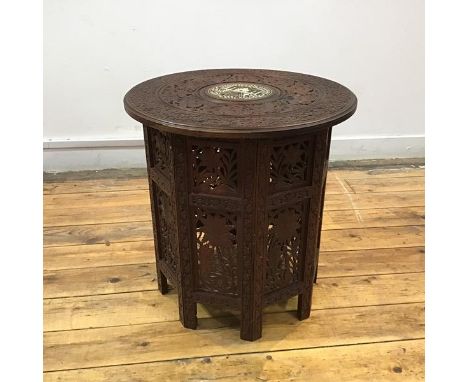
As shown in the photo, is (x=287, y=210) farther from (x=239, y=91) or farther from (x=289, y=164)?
(x=239, y=91)

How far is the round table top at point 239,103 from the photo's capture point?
51.6 inches

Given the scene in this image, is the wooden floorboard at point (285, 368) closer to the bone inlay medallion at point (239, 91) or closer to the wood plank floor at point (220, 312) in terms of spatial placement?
the wood plank floor at point (220, 312)

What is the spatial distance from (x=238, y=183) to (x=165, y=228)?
0.39m

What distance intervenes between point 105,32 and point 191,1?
45 centimetres

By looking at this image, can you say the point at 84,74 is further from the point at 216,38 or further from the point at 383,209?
the point at 383,209

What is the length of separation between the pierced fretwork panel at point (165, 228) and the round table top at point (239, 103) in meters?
0.28

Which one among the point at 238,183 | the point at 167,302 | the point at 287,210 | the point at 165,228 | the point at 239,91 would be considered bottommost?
the point at 167,302

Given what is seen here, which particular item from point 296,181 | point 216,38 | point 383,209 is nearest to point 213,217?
point 296,181

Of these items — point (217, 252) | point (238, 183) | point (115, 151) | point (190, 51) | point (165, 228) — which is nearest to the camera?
point (238, 183)

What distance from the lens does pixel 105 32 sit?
2.55 m

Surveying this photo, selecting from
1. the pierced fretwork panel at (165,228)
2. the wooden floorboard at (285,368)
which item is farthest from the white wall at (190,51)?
the wooden floorboard at (285,368)

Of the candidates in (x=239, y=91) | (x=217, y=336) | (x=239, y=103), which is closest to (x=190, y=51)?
(x=239, y=91)

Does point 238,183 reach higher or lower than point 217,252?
higher

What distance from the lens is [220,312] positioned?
173 centimetres
